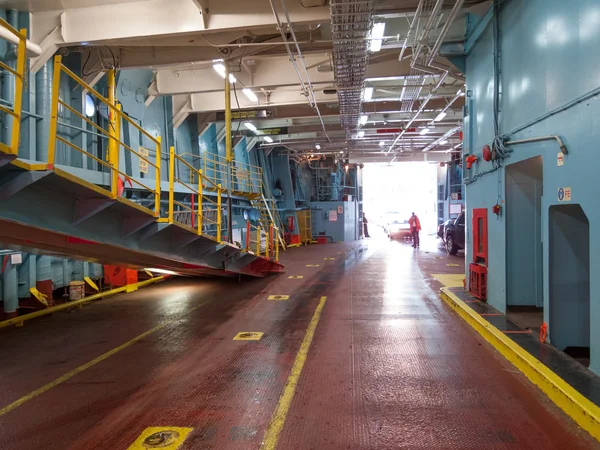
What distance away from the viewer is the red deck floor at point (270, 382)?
363 cm

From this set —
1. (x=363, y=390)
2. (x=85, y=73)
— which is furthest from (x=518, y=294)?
(x=85, y=73)

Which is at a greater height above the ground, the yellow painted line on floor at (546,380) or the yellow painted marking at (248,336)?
the yellow painted line on floor at (546,380)

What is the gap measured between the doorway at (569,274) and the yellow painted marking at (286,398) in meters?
3.29

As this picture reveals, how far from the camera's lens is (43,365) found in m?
5.48

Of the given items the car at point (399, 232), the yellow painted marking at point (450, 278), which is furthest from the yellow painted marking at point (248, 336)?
the car at point (399, 232)

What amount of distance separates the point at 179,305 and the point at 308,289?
11.0ft

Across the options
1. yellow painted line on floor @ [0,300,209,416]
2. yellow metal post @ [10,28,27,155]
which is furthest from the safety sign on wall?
yellow painted line on floor @ [0,300,209,416]

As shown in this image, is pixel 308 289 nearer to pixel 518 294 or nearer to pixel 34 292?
pixel 518 294

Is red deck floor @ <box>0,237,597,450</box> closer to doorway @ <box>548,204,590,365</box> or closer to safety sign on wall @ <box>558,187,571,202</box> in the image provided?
doorway @ <box>548,204,590,365</box>

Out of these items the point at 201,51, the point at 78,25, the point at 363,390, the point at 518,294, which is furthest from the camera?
the point at 201,51

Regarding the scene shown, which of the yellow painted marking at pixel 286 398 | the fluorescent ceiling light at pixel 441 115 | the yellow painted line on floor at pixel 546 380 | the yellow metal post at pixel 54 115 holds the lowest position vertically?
the yellow painted marking at pixel 286 398

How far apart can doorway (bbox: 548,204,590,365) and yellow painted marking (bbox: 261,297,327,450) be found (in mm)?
3292

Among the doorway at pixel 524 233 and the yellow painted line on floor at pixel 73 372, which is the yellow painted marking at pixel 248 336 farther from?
the doorway at pixel 524 233

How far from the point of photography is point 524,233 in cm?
692
